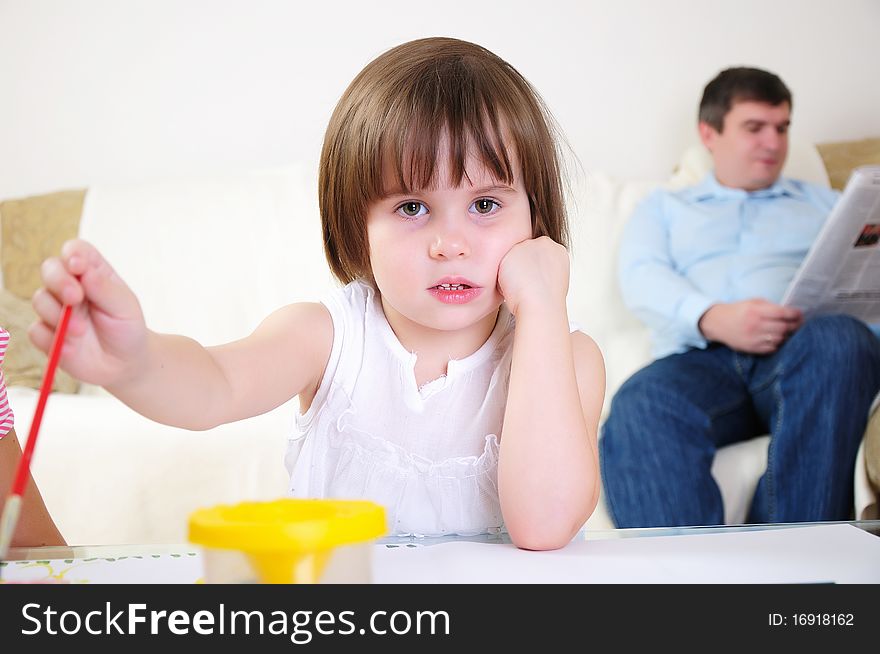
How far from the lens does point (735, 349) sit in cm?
177

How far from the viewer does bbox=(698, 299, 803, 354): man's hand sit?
1.71 meters

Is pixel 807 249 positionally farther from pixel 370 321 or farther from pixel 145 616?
pixel 145 616

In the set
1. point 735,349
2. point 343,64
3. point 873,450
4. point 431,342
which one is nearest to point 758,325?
point 735,349

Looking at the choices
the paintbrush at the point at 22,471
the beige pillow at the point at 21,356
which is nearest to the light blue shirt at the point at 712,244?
the beige pillow at the point at 21,356

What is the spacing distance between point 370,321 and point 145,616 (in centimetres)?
60

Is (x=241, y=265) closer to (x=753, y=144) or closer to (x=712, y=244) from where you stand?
(x=712, y=244)

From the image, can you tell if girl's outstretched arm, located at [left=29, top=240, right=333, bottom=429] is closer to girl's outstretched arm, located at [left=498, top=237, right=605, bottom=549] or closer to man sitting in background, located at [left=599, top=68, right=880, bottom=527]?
girl's outstretched arm, located at [left=498, top=237, right=605, bottom=549]

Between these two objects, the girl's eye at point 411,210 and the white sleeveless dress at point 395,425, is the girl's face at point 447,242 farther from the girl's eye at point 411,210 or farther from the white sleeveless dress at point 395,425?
the white sleeveless dress at point 395,425

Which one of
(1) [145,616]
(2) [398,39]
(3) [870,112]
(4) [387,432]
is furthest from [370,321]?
(3) [870,112]

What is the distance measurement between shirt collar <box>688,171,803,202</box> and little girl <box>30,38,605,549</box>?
49.4 inches

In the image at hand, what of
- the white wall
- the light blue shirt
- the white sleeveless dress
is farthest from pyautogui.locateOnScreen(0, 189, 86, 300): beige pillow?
the white sleeveless dress

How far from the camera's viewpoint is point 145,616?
0.37 m

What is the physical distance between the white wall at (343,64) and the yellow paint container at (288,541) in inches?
81.7

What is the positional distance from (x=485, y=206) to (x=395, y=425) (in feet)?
0.86
